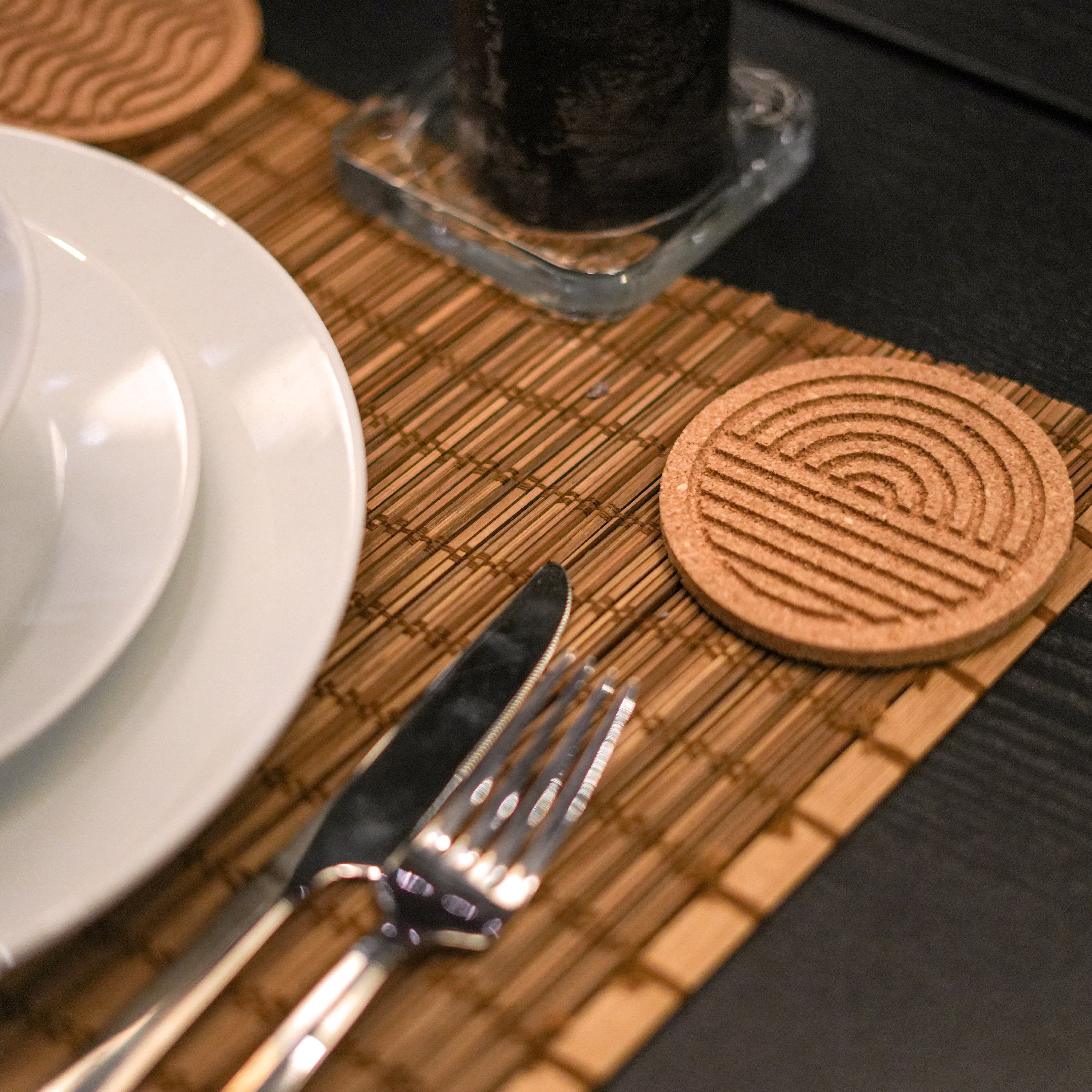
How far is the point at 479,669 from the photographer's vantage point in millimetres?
429

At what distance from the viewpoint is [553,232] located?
613 millimetres

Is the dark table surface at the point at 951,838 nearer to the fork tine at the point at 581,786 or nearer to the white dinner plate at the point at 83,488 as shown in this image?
the fork tine at the point at 581,786

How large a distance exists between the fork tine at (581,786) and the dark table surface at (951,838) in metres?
0.06

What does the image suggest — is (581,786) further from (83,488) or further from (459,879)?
(83,488)

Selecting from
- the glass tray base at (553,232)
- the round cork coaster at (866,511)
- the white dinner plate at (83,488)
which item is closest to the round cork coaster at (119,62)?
the glass tray base at (553,232)

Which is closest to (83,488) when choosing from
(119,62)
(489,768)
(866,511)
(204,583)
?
(204,583)

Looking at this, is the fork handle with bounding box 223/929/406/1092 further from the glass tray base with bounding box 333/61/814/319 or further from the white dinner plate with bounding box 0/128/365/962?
the glass tray base with bounding box 333/61/814/319

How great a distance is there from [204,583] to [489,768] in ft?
0.36

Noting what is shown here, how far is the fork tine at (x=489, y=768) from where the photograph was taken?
39cm

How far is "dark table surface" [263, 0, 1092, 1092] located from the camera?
368 mm

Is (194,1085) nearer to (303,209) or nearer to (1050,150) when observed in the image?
(303,209)

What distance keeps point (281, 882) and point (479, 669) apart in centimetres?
10

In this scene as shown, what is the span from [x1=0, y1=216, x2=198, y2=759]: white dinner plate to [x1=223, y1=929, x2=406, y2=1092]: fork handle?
0.11m

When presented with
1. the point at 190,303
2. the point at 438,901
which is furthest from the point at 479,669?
the point at 190,303
